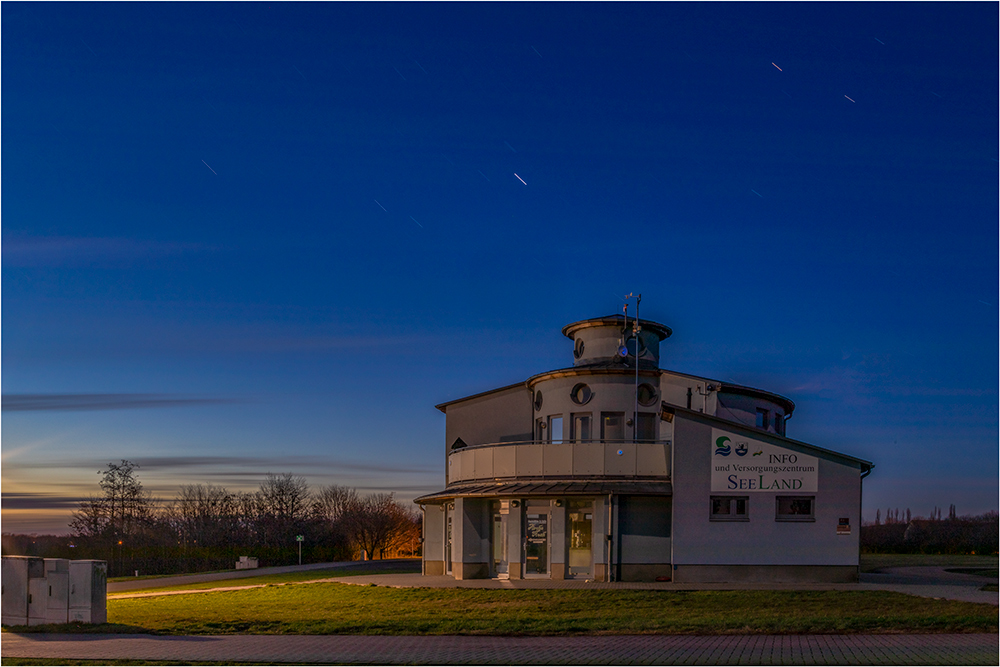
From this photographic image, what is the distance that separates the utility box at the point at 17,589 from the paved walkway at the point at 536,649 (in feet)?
6.14

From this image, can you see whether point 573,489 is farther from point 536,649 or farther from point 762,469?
point 536,649

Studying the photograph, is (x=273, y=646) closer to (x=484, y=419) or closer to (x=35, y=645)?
(x=35, y=645)

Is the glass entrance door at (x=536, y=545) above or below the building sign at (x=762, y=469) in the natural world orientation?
below

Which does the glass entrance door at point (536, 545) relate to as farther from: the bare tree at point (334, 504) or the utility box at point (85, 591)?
the bare tree at point (334, 504)

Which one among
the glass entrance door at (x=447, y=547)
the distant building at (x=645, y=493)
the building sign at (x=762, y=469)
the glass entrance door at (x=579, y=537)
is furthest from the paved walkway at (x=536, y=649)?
the glass entrance door at (x=447, y=547)

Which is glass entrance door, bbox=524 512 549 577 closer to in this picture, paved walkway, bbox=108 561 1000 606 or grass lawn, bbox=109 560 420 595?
paved walkway, bbox=108 561 1000 606

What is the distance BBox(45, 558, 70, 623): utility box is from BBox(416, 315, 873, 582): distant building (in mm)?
12908

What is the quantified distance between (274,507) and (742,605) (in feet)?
200

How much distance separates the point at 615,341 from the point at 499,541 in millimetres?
7617

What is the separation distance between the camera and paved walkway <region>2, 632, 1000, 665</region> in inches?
500

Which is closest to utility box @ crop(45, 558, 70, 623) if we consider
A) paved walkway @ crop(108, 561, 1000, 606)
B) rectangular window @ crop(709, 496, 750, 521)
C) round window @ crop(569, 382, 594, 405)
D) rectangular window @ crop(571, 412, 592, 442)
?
paved walkway @ crop(108, 561, 1000, 606)

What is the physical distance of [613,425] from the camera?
100 feet

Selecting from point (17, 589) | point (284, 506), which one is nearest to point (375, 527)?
point (284, 506)

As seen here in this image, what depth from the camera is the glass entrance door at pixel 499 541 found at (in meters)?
28.6
